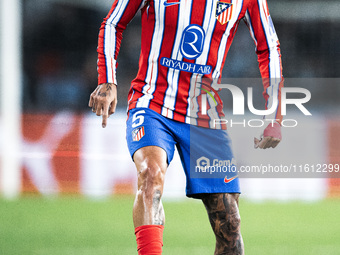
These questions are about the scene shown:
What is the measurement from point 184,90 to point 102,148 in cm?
378

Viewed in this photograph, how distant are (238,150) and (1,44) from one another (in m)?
3.00

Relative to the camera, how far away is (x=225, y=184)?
8.92 feet

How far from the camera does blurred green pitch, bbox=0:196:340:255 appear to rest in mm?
4164

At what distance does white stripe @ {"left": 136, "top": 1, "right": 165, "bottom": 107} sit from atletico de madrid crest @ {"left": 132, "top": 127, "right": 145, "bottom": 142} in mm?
147

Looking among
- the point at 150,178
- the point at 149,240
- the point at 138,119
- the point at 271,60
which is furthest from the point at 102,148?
the point at 149,240

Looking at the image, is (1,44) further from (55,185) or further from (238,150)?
(238,150)

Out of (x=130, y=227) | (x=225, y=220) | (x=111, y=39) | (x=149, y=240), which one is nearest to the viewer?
(x=149, y=240)

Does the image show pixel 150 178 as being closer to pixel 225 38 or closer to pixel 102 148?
pixel 225 38

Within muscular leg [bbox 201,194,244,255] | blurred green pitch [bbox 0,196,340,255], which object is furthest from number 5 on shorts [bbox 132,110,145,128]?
blurred green pitch [bbox 0,196,340,255]

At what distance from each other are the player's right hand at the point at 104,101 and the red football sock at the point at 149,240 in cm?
45

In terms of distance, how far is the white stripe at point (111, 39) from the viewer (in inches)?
102

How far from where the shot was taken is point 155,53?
2.64m

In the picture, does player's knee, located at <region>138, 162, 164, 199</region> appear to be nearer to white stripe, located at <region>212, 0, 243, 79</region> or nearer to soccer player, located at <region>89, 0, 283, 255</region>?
soccer player, located at <region>89, 0, 283, 255</region>

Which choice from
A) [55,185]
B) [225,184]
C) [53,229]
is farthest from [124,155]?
[225,184]
